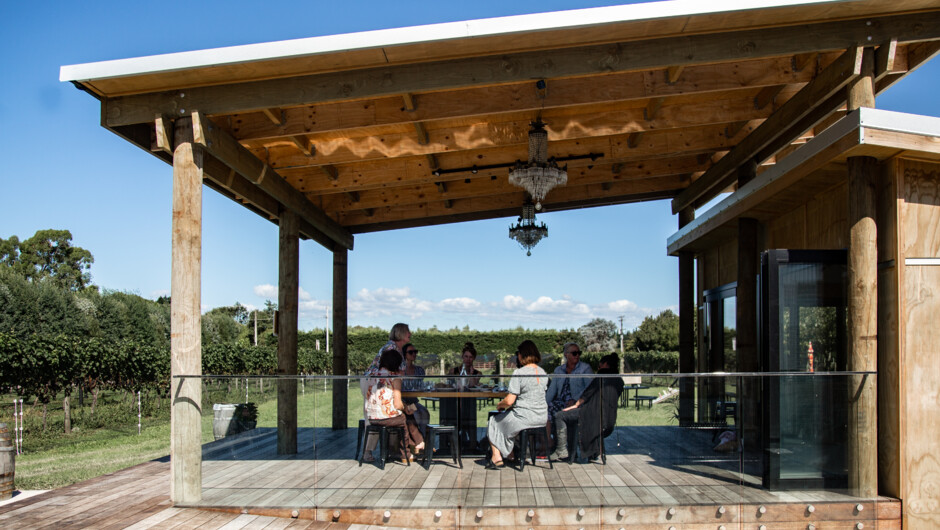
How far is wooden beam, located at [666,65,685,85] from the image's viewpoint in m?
6.55

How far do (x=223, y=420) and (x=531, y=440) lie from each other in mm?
2593

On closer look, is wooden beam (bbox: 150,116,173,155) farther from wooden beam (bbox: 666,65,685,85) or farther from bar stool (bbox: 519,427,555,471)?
wooden beam (bbox: 666,65,685,85)

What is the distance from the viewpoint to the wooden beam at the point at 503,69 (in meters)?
5.95

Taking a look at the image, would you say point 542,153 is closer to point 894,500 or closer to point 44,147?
point 894,500

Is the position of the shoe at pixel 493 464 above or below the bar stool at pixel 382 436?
below

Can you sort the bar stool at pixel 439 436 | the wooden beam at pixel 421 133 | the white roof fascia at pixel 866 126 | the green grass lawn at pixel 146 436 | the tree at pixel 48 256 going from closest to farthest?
the white roof fascia at pixel 866 126 < the bar stool at pixel 439 436 < the green grass lawn at pixel 146 436 < the wooden beam at pixel 421 133 < the tree at pixel 48 256

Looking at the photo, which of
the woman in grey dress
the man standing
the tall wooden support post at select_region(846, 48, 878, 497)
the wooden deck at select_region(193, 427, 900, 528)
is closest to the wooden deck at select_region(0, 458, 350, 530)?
the wooden deck at select_region(193, 427, 900, 528)

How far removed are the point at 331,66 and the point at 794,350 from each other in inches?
178

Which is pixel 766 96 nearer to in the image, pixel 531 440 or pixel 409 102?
pixel 409 102

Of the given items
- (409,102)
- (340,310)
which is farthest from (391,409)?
(340,310)

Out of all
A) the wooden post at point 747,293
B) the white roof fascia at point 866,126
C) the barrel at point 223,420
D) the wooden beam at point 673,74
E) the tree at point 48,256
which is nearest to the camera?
the white roof fascia at point 866,126

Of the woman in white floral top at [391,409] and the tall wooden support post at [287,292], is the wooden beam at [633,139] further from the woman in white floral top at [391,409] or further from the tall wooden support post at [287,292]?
the woman in white floral top at [391,409]

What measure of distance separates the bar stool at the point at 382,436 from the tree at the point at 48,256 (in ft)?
180

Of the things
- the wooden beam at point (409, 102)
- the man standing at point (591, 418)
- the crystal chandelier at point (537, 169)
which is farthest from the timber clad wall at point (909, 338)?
the wooden beam at point (409, 102)
